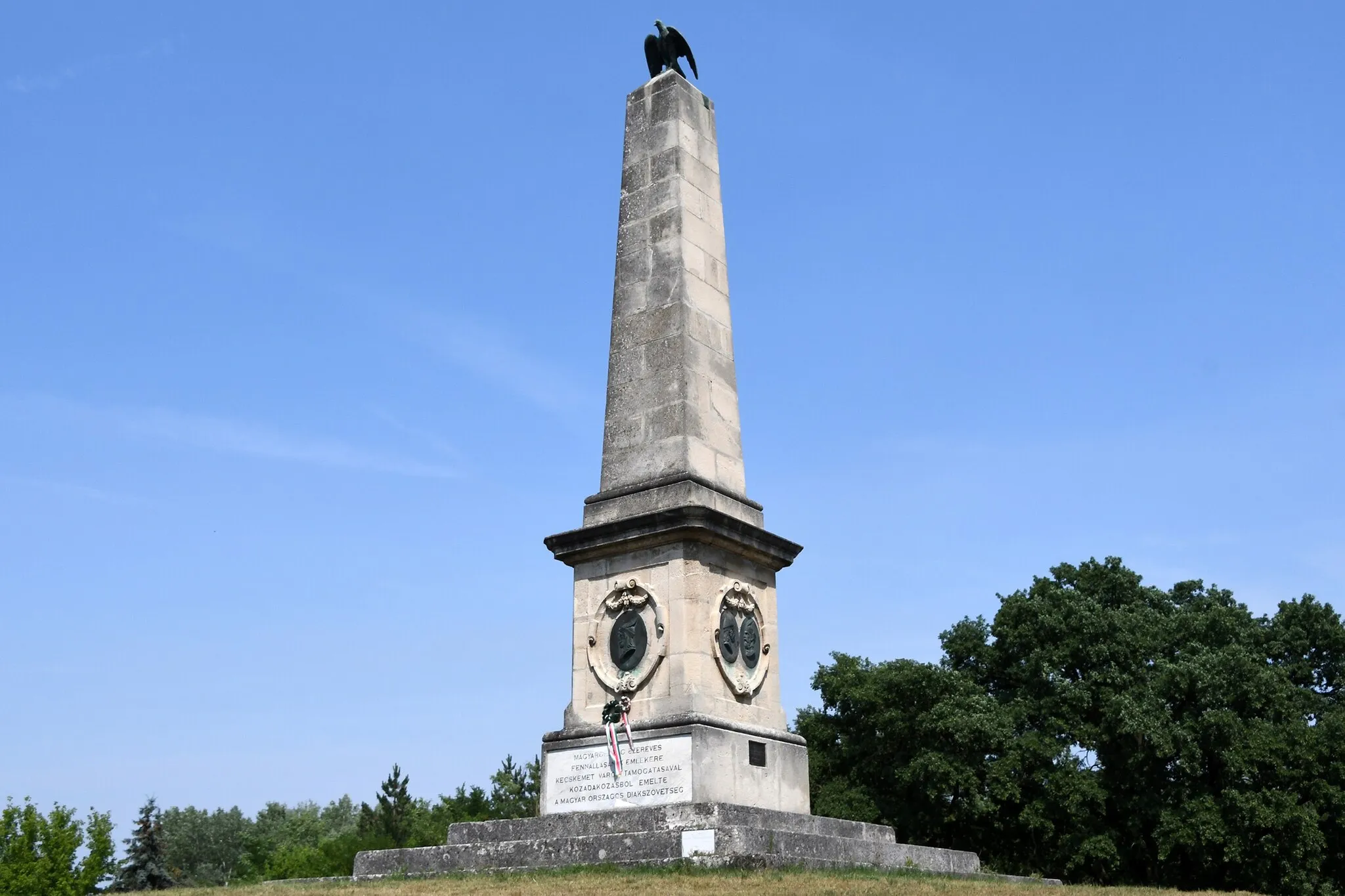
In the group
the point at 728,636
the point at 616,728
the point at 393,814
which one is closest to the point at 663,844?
the point at 616,728

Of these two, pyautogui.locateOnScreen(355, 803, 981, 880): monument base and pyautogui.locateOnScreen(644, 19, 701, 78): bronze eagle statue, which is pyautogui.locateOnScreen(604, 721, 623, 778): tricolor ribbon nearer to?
pyautogui.locateOnScreen(355, 803, 981, 880): monument base

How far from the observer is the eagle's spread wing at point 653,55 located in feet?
57.6

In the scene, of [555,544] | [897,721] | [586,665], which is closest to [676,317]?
[555,544]

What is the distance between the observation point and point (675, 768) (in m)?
13.4

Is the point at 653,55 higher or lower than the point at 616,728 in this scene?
higher

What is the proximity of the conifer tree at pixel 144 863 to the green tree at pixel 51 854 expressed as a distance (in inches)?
36.3

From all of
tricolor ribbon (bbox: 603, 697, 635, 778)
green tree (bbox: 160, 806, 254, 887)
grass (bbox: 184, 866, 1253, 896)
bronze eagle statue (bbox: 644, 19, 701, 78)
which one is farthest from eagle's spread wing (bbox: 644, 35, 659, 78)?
green tree (bbox: 160, 806, 254, 887)

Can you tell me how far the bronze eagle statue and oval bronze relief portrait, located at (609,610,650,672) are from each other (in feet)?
24.4

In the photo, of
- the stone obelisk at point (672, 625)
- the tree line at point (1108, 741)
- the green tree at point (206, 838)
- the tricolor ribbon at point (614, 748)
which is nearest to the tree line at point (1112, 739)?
the tree line at point (1108, 741)

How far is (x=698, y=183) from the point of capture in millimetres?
16734

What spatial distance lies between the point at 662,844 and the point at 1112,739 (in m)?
21.0

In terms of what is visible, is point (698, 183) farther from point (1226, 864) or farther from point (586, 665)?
point (1226, 864)

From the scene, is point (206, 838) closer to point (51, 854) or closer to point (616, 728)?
point (51, 854)

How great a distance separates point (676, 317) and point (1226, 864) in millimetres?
21624
